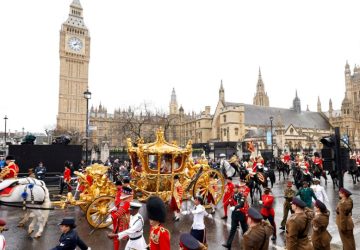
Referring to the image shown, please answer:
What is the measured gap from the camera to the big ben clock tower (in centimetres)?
8775

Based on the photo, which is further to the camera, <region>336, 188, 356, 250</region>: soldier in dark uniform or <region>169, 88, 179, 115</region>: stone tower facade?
<region>169, 88, 179, 115</region>: stone tower facade

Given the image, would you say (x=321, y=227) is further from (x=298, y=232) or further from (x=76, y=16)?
(x=76, y=16)

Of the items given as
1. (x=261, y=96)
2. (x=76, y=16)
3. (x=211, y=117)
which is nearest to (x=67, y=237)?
(x=211, y=117)

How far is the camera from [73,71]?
8925cm

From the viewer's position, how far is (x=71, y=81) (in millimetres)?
89375

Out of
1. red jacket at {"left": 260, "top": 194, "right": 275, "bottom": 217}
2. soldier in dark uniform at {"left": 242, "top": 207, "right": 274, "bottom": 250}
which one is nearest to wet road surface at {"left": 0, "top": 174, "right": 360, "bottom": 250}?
red jacket at {"left": 260, "top": 194, "right": 275, "bottom": 217}

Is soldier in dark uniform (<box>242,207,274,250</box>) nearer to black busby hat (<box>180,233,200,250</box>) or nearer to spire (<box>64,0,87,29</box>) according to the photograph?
black busby hat (<box>180,233,200,250</box>)

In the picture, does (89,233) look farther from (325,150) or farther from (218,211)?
(325,150)

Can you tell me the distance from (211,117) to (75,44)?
4964cm


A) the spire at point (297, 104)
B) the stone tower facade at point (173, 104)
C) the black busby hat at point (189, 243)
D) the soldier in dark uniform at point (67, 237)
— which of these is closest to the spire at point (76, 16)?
the stone tower facade at point (173, 104)

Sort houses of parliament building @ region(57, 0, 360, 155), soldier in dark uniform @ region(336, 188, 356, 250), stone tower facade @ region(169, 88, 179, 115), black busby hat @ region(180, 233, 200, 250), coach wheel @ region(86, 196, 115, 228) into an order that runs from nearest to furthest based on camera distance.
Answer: black busby hat @ region(180, 233, 200, 250) < soldier in dark uniform @ region(336, 188, 356, 250) < coach wheel @ region(86, 196, 115, 228) < houses of parliament building @ region(57, 0, 360, 155) < stone tower facade @ region(169, 88, 179, 115)

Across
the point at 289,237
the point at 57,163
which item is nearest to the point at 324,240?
the point at 289,237

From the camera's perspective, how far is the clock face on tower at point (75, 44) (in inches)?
3506

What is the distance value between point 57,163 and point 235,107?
51.2 meters
